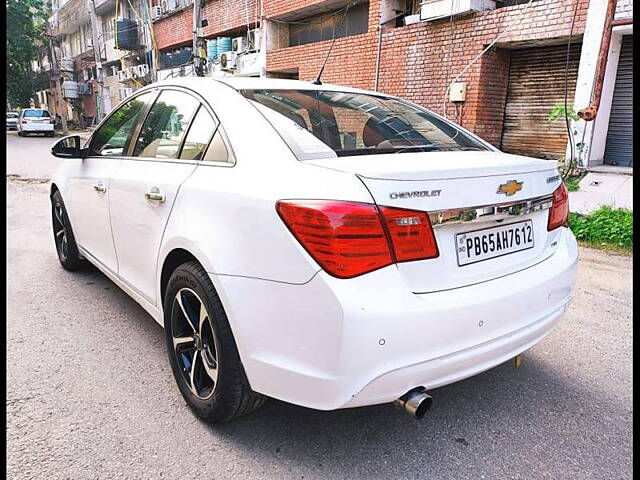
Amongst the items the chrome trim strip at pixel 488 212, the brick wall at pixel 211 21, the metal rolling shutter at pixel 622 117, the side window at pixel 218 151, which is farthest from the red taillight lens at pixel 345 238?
the brick wall at pixel 211 21

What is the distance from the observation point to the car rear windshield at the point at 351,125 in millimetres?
2080

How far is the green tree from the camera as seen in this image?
96.2ft

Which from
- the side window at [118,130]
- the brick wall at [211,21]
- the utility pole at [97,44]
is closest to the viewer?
the side window at [118,130]

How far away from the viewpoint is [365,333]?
157 centimetres

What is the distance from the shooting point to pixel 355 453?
6.57 ft

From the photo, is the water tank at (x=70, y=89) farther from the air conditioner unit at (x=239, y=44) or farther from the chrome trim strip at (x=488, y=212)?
the chrome trim strip at (x=488, y=212)

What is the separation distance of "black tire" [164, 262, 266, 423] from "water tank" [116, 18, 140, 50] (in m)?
25.2

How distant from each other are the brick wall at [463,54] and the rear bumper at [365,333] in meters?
6.79

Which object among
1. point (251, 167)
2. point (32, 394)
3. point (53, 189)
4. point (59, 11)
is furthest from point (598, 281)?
point (59, 11)

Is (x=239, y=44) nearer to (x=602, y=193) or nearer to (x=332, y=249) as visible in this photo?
(x=602, y=193)

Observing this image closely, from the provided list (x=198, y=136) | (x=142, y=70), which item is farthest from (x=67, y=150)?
(x=142, y=70)

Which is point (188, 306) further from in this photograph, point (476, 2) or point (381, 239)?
point (476, 2)

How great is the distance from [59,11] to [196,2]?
84.4 feet

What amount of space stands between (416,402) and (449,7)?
8.24 metres
